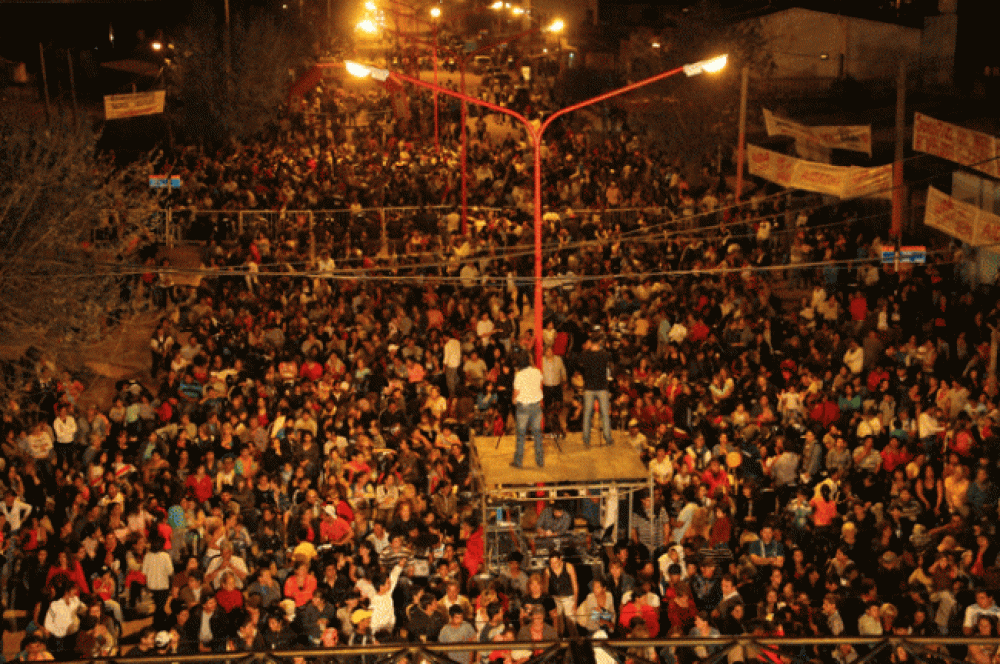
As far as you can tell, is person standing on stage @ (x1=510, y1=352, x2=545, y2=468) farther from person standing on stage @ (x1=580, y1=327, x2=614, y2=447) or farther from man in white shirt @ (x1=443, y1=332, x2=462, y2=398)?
man in white shirt @ (x1=443, y1=332, x2=462, y2=398)

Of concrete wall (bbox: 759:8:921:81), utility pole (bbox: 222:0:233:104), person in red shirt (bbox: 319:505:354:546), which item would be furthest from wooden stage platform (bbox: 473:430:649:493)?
utility pole (bbox: 222:0:233:104)

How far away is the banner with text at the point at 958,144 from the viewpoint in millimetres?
19939

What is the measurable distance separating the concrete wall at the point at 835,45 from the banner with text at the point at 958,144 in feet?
62.2

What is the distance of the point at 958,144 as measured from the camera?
67.6ft

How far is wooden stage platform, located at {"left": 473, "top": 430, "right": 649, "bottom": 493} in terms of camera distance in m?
13.6

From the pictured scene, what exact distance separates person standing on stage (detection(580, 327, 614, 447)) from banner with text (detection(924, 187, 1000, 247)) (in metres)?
7.25

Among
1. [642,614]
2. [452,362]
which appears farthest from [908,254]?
[642,614]

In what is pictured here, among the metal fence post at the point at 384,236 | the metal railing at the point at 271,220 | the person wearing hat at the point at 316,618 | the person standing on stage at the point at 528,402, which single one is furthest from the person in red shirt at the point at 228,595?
the metal railing at the point at 271,220

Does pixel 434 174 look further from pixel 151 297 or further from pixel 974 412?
pixel 974 412

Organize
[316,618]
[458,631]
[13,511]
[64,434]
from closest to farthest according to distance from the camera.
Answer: [458,631], [316,618], [13,511], [64,434]

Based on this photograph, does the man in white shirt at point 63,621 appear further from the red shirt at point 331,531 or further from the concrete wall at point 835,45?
the concrete wall at point 835,45

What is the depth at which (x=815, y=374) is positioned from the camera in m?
17.5

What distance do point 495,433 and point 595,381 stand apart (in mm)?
2758

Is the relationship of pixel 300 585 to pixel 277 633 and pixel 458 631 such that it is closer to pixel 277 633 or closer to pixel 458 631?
pixel 277 633
